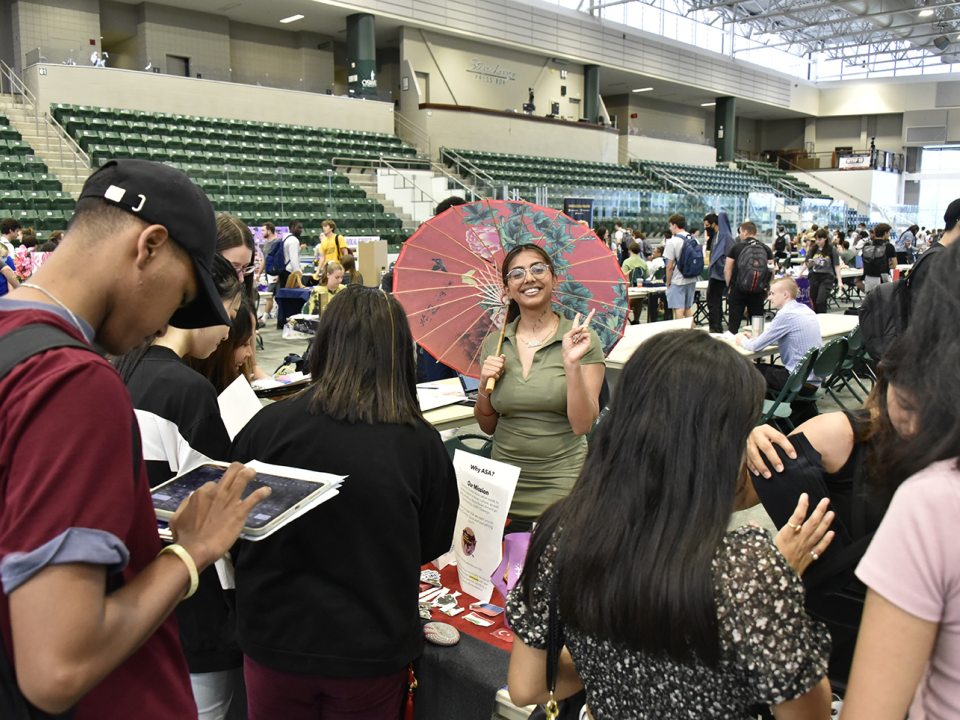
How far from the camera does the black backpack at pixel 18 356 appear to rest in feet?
2.75

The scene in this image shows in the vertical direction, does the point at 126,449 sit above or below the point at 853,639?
above

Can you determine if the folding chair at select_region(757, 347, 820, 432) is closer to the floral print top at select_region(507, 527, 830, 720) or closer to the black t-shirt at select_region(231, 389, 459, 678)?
the black t-shirt at select_region(231, 389, 459, 678)

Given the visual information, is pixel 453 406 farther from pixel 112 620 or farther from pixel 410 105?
pixel 410 105

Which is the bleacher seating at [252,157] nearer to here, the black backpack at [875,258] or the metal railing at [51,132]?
the metal railing at [51,132]

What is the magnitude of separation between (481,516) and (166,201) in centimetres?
125

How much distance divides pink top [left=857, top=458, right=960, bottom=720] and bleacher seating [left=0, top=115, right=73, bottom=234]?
12.3 m

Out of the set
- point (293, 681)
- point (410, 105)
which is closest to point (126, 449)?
point (293, 681)

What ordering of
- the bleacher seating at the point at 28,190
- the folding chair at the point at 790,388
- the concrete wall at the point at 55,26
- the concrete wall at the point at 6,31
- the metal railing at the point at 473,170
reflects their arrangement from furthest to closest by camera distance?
the metal railing at the point at 473,170, the concrete wall at the point at 6,31, the concrete wall at the point at 55,26, the bleacher seating at the point at 28,190, the folding chair at the point at 790,388

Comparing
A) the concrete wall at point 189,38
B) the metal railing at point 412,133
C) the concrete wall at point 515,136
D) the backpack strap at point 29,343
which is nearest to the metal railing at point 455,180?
the metal railing at point 412,133

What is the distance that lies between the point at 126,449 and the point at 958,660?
99 cm

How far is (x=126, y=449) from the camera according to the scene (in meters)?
0.89

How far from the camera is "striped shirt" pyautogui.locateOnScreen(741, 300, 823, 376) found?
215 inches

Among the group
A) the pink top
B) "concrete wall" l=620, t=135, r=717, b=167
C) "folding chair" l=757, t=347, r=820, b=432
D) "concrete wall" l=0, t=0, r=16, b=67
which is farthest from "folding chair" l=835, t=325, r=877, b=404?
"concrete wall" l=620, t=135, r=717, b=167

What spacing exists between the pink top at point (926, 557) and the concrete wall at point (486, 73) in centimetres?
2061
